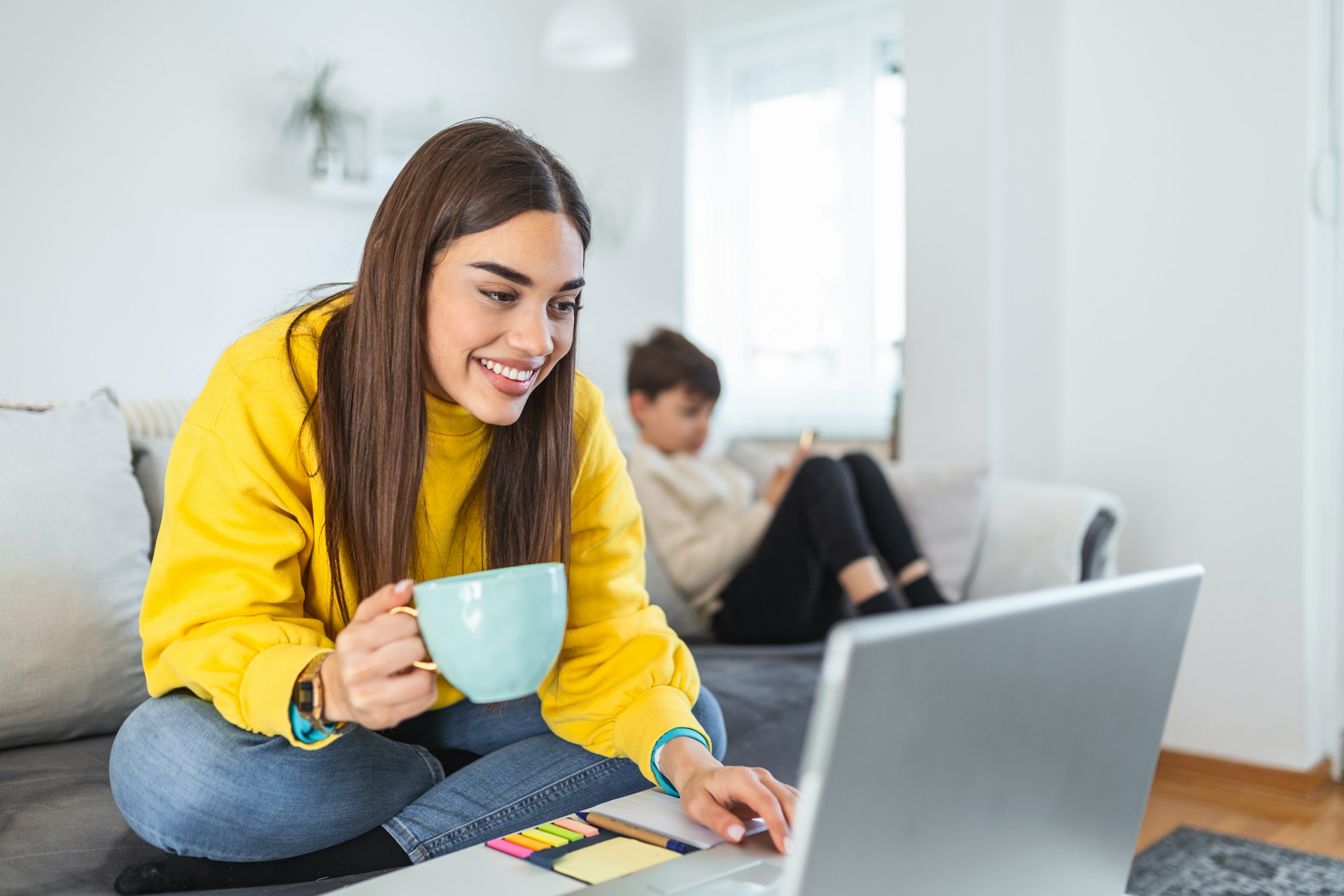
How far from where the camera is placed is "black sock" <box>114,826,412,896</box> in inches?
35.2

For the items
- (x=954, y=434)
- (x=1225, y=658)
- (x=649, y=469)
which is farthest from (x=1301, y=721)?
(x=649, y=469)

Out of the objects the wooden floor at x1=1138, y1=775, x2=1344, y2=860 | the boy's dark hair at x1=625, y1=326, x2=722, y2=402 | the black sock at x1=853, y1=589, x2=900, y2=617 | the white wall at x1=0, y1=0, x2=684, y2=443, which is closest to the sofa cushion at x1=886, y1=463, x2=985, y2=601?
the black sock at x1=853, y1=589, x2=900, y2=617

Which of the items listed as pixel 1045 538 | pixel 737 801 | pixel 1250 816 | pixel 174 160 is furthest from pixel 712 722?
pixel 174 160

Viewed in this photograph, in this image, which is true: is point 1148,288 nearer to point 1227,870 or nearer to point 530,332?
point 1227,870

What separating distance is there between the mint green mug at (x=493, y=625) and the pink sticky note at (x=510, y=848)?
0.37ft

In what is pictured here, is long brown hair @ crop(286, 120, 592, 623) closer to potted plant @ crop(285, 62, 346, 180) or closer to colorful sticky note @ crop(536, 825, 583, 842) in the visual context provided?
colorful sticky note @ crop(536, 825, 583, 842)

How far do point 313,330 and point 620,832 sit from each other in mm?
555

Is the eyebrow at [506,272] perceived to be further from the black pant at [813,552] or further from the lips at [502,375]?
the black pant at [813,552]

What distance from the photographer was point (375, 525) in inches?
37.2

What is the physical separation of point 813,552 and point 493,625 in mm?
1679

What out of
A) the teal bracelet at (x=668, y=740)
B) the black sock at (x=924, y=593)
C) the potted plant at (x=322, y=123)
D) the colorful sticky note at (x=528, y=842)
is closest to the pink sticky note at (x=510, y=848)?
the colorful sticky note at (x=528, y=842)

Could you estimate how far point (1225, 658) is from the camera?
2.29 metres

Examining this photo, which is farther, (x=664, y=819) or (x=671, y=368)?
(x=671, y=368)

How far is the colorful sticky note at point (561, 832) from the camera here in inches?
27.6
